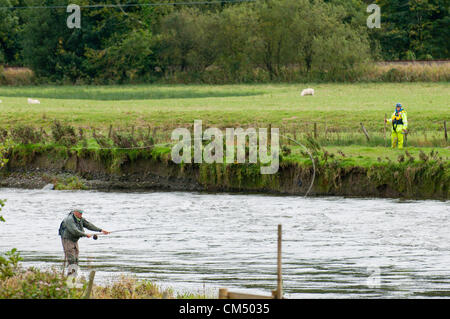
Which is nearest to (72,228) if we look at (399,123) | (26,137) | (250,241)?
(250,241)

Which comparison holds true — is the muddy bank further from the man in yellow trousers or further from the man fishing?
the man fishing

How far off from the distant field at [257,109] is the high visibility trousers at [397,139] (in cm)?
517

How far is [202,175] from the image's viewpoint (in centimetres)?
3578

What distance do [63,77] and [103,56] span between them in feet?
16.3

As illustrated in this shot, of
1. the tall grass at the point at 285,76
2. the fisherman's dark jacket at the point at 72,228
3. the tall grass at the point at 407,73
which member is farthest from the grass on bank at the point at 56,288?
the tall grass at the point at 407,73

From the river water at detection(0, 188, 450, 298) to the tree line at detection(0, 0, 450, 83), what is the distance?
54726 millimetres

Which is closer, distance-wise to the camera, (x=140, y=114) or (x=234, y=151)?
(x=234, y=151)

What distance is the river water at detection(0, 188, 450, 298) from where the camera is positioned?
2027 cm

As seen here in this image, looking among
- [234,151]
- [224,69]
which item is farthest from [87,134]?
[224,69]

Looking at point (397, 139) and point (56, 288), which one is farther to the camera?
point (397, 139)

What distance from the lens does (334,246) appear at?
24.7 meters

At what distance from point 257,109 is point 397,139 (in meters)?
15.3

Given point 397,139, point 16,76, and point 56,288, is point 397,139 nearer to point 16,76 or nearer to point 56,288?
point 56,288
